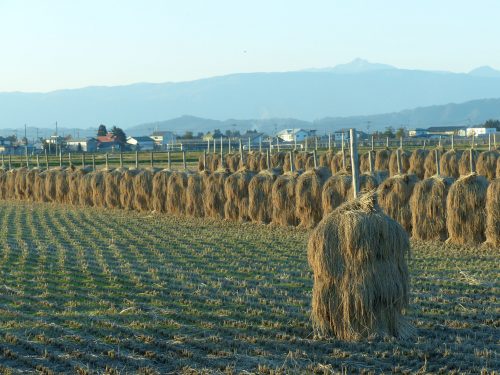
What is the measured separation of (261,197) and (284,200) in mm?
1447

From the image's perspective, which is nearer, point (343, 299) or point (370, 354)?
point (370, 354)

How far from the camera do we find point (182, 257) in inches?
832

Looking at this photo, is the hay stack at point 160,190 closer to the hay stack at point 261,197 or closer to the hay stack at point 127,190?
the hay stack at point 127,190

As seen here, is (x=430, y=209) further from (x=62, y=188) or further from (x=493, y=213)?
(x=62, y=188)

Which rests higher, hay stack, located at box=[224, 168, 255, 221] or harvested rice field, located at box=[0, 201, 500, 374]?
hay stack, located at box=[224, 168, 255, 221]

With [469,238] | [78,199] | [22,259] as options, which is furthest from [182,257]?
[78,199]

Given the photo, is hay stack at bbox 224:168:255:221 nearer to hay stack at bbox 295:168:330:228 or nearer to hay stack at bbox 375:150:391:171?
hay stack at bbox 295:168:330:228

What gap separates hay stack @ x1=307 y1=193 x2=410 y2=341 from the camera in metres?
12.0

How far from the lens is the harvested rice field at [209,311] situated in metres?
10.9

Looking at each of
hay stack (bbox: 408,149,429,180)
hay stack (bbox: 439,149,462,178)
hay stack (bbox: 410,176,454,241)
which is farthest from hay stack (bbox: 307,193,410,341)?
hay stack (bbox: 408,149,429,180)

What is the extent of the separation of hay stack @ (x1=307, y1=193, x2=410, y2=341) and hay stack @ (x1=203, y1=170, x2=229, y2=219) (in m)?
20.0

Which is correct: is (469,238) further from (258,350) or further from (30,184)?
(30,184)

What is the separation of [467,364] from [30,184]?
40516mm

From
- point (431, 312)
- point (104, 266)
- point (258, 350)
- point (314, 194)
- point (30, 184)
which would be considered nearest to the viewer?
point (258, 350)
